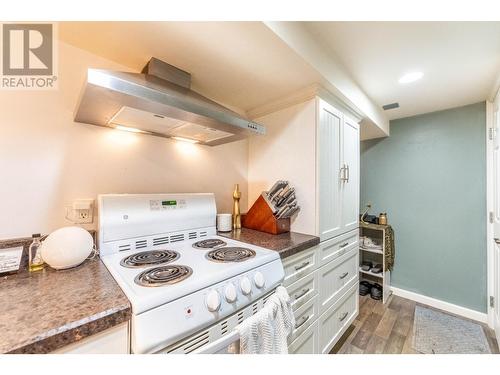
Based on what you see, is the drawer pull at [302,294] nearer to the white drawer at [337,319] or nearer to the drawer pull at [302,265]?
the drawer pull at [302,265]

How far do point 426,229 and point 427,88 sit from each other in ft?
4.83

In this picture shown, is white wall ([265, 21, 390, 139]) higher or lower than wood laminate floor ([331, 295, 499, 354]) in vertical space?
higher

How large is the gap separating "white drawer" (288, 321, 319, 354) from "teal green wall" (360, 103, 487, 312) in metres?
1.73

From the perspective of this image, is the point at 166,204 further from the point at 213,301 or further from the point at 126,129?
the point at 213,301

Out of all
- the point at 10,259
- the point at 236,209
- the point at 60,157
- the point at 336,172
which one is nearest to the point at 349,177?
the point at 336,172

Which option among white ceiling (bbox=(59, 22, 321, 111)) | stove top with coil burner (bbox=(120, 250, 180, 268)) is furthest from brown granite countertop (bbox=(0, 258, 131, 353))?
white ceiling (bbox=(59, 22, 321, 111))

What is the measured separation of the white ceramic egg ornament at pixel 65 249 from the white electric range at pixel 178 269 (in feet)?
0.35

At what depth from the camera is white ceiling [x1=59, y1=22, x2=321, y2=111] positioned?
34.3 inches

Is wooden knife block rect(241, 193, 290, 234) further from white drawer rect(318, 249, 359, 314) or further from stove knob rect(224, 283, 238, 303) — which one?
stove knob rect(224, 283, 238, 303)

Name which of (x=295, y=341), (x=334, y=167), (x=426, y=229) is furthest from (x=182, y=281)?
(x=426, y=229)

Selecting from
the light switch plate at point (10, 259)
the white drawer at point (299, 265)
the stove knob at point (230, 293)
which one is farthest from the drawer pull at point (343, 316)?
the light switch plate at point (10, 259)

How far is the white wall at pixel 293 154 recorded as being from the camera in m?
1.38

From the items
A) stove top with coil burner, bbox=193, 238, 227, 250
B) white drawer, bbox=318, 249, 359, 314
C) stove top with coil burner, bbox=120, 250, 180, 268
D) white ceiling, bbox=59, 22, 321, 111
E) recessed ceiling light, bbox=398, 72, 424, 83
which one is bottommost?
white drawer, bbox=318, 249, 359, 314
